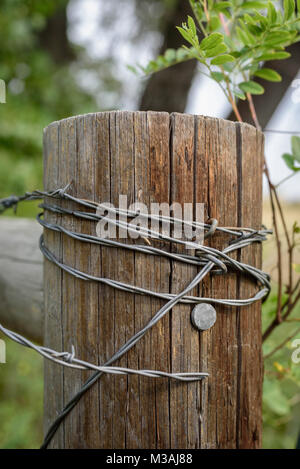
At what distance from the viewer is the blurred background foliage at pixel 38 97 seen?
9.94 ft

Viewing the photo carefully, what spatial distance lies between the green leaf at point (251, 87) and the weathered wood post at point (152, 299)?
0.27 m

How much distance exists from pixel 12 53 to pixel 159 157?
335 centimetres

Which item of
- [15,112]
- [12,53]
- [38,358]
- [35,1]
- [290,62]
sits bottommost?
[38,358]

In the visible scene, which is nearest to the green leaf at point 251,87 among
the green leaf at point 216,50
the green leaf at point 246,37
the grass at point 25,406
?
the green leaf at point 246,37

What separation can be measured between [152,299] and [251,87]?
2.36 feet

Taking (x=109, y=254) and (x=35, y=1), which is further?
(x=35, y=1)

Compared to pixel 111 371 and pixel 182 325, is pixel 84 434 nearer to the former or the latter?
pixel 111 371

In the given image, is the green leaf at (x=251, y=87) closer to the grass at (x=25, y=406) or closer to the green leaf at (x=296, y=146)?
the green leaf at (x=296, y=146)

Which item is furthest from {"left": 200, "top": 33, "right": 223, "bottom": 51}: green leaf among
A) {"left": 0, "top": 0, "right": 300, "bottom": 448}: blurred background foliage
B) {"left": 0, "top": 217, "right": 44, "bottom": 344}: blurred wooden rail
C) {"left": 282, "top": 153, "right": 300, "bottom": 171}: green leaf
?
{"left": 0, "top": 0, "right": 300, "bottom": 448}: blurred background foliage

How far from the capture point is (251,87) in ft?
3.45

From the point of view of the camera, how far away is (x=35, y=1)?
3.34 m

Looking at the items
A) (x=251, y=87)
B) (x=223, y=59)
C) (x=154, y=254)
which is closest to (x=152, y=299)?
(x=154, y=254)

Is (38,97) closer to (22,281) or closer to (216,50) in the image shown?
(22,281)
